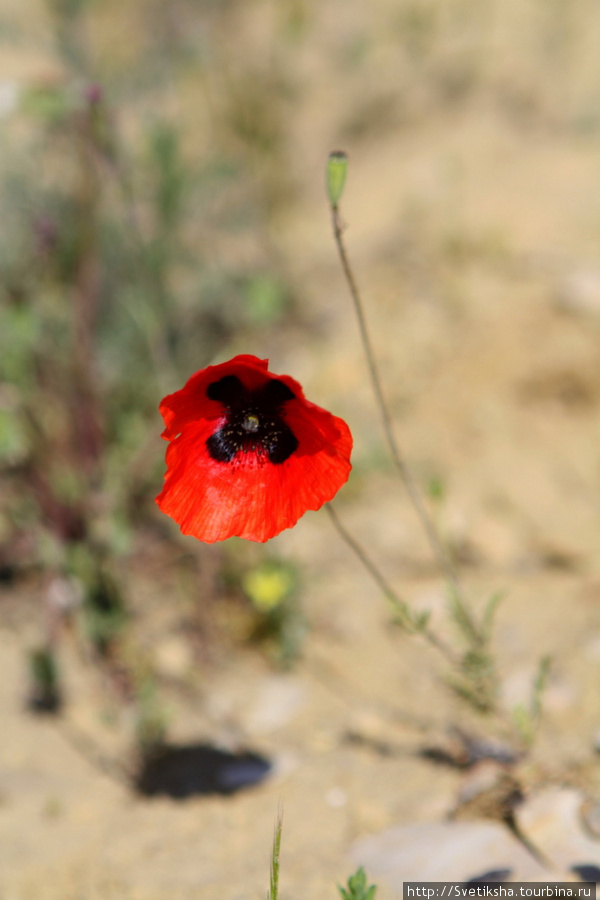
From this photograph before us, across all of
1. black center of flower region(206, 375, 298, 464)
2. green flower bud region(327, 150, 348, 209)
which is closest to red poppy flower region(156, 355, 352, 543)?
black center of flower region(206, 375, 298, 464)

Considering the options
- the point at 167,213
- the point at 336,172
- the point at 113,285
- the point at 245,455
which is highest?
the point at 167,213

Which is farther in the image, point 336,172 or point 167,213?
point 167,213

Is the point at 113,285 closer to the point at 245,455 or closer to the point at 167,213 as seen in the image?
the point at 167,213

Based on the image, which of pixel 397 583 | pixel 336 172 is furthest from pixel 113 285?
pixel 336 172

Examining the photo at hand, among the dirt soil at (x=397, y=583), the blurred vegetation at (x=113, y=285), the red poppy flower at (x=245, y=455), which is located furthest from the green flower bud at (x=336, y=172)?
the blurred vegetation at (x=113, y=285)

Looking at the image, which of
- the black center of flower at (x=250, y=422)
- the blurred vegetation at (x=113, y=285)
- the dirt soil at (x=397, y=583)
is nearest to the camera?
the black center of flower at (x=250, y=422)

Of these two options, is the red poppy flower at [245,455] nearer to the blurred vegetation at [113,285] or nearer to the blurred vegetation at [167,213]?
the blurred vegetation at [167,213]

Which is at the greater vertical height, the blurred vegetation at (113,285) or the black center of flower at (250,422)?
the blurred vegetation at (113,285)

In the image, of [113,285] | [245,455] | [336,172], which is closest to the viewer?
[336,172]
